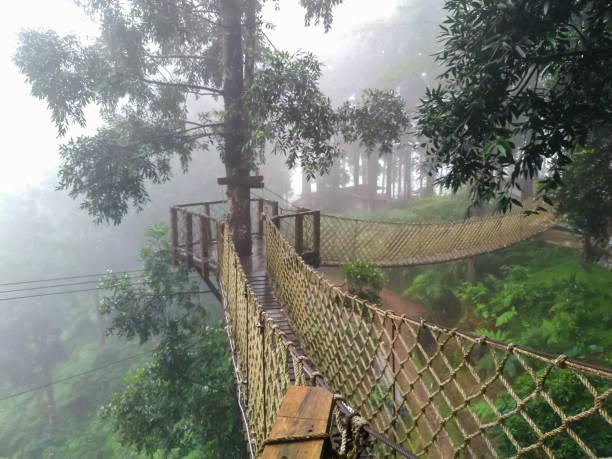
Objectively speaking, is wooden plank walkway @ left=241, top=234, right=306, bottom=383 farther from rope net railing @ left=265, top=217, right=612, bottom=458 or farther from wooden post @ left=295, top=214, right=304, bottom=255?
wooden post @ left=295, top=214, right=304, bottom=255

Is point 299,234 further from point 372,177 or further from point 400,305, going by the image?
A: point 372,177

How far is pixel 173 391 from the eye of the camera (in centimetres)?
600

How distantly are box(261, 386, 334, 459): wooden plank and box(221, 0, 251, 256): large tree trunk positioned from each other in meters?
4.50

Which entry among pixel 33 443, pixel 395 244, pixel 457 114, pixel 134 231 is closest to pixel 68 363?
pixel 33 443

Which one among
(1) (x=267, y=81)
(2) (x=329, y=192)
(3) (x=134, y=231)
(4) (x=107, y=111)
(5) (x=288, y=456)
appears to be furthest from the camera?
(3) (x=134, y=231)

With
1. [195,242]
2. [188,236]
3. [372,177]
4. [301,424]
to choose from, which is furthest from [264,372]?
[372,177]

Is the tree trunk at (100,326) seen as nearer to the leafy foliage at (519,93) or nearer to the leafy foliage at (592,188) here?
the leafy foliage at (592,188)

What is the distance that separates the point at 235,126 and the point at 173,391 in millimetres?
4107

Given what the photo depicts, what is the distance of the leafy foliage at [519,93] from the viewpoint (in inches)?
96.7

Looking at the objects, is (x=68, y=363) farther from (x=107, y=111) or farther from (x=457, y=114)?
(x=457, y=114)

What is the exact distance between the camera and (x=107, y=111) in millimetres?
5469

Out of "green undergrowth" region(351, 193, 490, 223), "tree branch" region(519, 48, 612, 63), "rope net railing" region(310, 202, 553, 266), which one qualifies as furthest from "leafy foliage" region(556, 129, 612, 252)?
"green undergrowth" region(351, 193, 490, 223)

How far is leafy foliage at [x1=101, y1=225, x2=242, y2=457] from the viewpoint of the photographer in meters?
5.79

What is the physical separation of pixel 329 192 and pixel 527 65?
15547 millimetres
